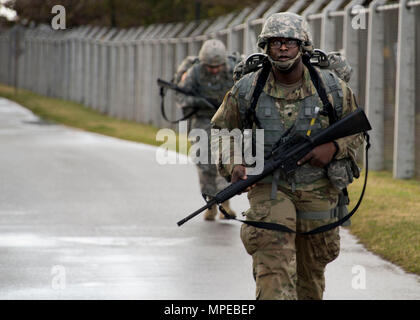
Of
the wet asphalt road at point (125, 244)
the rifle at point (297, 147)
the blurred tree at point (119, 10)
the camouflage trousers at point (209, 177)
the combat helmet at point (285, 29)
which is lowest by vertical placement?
the wet asphalt road at point (125, 244)

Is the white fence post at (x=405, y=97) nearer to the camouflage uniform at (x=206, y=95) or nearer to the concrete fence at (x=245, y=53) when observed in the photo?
the concrete fence at (x=245, y=53)

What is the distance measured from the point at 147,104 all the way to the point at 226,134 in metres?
25.9

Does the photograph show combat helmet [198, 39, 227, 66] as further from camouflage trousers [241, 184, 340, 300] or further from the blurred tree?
the blurred tree

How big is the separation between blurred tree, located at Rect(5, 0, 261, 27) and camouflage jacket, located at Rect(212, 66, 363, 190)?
1660 inches

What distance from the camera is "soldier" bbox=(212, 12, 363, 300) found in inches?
234

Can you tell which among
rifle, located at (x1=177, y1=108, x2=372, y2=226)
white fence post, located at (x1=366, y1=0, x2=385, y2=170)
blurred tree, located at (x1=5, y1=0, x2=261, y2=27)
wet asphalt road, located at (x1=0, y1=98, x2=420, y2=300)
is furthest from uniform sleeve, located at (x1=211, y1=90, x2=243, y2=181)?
blurred tree, located at (x1=5, y1=0, x2=261, y2=27)

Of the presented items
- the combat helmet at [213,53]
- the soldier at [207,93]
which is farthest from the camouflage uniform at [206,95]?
the combat helmet at [213,53]

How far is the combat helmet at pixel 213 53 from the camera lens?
1112 cm

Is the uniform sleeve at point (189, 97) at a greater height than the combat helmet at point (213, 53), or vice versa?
the combat helmet at point (213, 53)

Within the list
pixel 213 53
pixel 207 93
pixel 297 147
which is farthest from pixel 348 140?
pixel 207 93

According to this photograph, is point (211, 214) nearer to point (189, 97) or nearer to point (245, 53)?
point (189, 97)

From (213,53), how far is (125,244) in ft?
7.37

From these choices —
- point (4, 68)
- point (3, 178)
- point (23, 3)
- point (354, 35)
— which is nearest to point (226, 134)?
point (3, 178)

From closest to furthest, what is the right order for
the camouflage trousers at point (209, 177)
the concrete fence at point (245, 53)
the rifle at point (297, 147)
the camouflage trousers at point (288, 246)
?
the camouflage trousers at point (288, 246), the rifle at point (297, 147), the camouflage trousers at point (209, 177), the concrete fence at point (245, 53)
